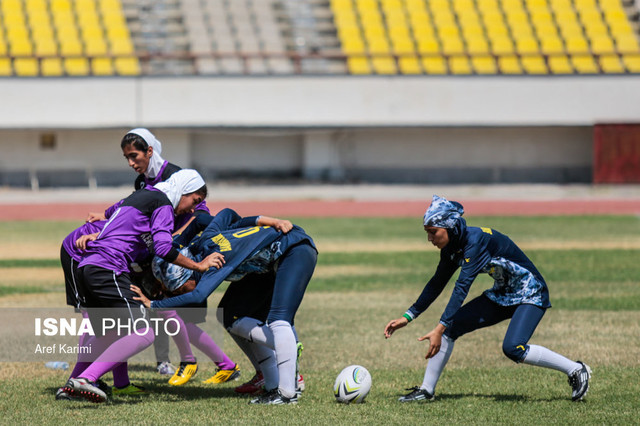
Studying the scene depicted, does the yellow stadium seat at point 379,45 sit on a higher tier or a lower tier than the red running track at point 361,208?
higher

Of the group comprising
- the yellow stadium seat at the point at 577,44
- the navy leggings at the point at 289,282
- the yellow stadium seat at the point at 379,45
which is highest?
the navy leggings at the point at 289,282

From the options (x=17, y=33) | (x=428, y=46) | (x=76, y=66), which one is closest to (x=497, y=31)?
(x=428, y=46)

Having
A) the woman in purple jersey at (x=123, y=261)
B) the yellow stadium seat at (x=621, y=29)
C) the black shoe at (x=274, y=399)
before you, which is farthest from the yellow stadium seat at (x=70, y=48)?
the black shoe at (x=274, y=399)

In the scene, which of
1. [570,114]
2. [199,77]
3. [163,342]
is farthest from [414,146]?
[163,342]

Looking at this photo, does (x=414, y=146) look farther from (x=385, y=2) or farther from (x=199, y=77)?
(x=199, y=77)

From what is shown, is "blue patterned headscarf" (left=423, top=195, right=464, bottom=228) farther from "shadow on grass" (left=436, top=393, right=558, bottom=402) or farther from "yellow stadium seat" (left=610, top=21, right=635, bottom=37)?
"yellow stadium seat" (left=610, top=21, right=635, bottom=37)

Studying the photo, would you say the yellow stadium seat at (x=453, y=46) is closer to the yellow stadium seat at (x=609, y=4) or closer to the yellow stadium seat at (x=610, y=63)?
the yellow stadium seat at (x=610, y=63)

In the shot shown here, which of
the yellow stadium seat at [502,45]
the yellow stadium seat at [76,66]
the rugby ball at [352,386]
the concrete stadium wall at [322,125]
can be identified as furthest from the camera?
the yellow stadium seat at [502,45]

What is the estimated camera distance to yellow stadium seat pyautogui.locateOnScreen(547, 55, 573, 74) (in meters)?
37.9

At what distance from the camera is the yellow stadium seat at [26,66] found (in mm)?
35378

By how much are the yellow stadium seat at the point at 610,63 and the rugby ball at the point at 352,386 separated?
33.4 meters

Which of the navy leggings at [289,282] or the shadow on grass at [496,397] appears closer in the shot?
the navy leggings at [289,282]

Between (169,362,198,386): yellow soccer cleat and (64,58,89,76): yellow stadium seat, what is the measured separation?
28996 millimetres

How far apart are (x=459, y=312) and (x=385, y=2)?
34541 mm
